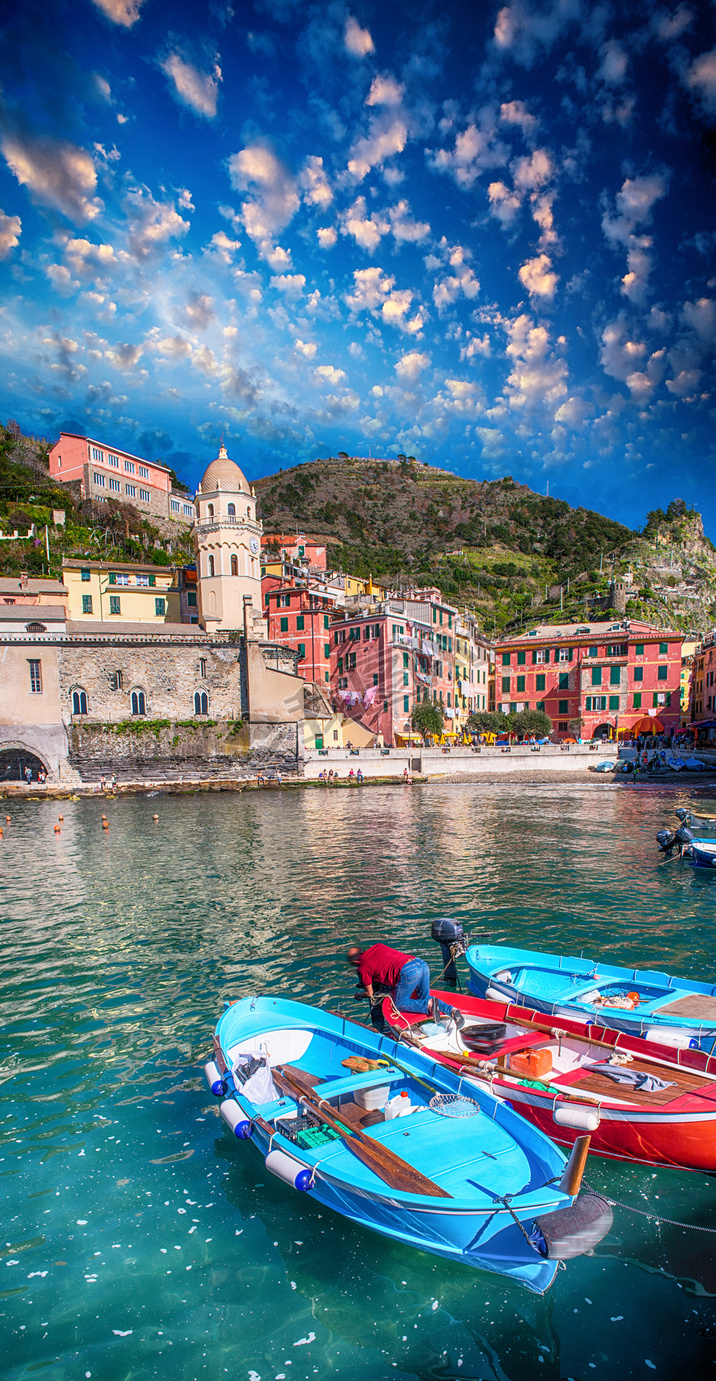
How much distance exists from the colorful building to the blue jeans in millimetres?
50692

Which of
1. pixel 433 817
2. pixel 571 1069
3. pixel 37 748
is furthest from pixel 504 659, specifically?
pixel 571 1069

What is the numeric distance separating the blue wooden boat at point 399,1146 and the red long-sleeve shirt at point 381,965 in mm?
743

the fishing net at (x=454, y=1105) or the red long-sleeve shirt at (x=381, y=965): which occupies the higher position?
the red long-sleeve shirt at (x=381, y=965)

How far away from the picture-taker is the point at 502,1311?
5.32m

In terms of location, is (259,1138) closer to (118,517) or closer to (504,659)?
(504,659)

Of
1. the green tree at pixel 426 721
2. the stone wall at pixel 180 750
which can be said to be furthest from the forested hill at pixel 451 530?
the stone wall at pixel 180 750

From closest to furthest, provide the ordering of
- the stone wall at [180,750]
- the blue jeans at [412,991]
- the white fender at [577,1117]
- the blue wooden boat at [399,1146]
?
1. the blue wooden boat at [399,1146]
2. the white fender at [577,1117]
3. the blue jeans at [412,991]
4. the stone wall at [180,750]

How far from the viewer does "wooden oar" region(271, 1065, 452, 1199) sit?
5332 millimetres

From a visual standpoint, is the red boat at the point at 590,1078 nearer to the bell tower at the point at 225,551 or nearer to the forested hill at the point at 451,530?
the bell tower at the point at 225,551

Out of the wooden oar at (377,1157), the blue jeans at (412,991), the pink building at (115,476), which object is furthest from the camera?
the pink building at (115,476)

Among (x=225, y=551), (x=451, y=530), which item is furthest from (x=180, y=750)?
(x=451, y=530)

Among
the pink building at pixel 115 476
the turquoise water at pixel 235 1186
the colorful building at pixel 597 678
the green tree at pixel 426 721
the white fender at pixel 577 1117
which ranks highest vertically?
the pink building at pixel 115 476

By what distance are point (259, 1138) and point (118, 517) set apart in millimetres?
71839

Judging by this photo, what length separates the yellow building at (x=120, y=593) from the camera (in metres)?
55.0
